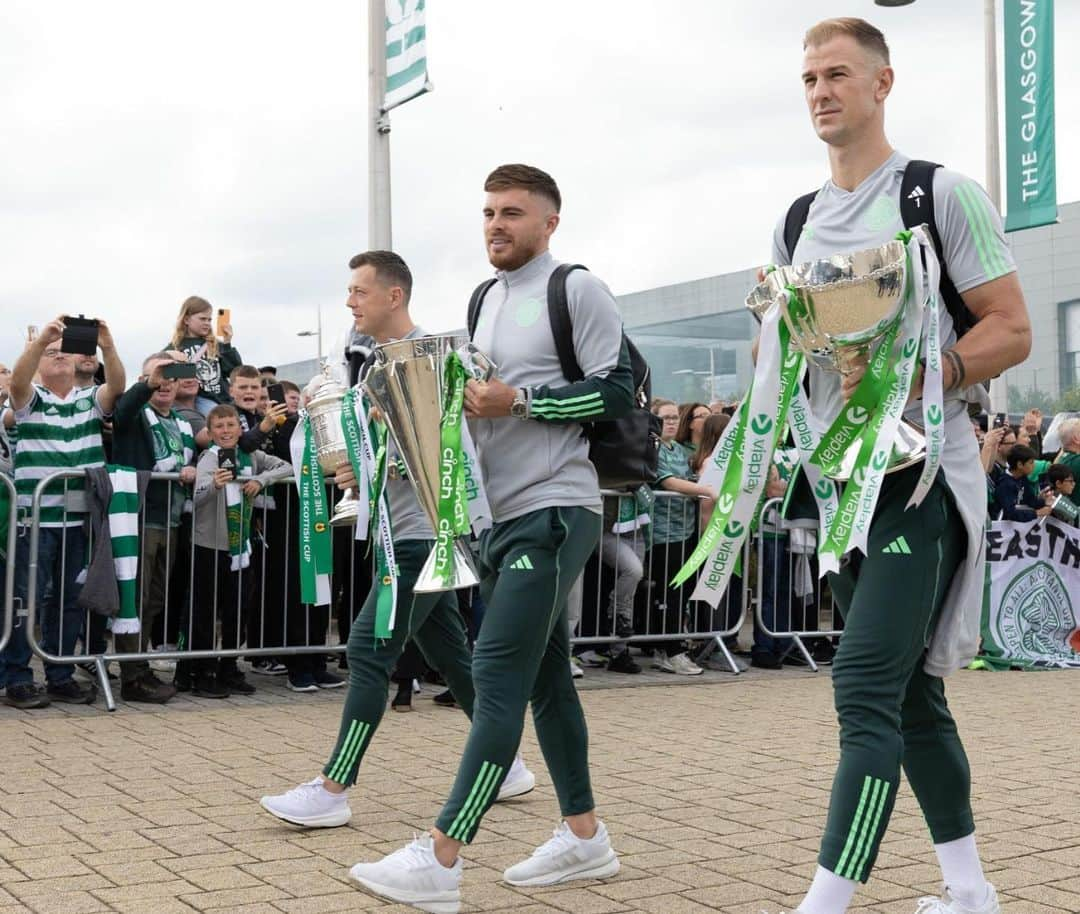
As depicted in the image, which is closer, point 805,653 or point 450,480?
point 450,480

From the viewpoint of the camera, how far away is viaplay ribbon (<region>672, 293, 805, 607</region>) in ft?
11.9

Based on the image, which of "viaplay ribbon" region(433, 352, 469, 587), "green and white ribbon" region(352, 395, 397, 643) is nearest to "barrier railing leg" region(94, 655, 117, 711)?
"green and white ribbon" region(352, 395, 397, 643)

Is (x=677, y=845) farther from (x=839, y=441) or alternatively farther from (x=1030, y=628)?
(x=1030, y=628)

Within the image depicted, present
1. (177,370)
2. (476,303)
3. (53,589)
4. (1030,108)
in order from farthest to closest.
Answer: (1030,108), (177,370), (53,589), (476,303)

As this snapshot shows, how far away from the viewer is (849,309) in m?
3.43

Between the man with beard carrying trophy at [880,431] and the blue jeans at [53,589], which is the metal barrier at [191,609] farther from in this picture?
the man with beard carrying trophy at [880,431]

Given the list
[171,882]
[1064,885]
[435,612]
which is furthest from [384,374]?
[1064,885]

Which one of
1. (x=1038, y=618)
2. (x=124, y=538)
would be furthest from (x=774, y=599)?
(x=124, y=538)

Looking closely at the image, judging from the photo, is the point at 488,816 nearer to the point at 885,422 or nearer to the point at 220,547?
the point at 885,422

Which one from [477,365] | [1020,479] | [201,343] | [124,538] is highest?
[201,343]

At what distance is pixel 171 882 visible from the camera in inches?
171

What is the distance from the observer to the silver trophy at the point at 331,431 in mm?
5512

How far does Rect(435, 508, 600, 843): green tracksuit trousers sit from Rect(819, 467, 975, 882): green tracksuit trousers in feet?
3.35

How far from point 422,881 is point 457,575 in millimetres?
902
